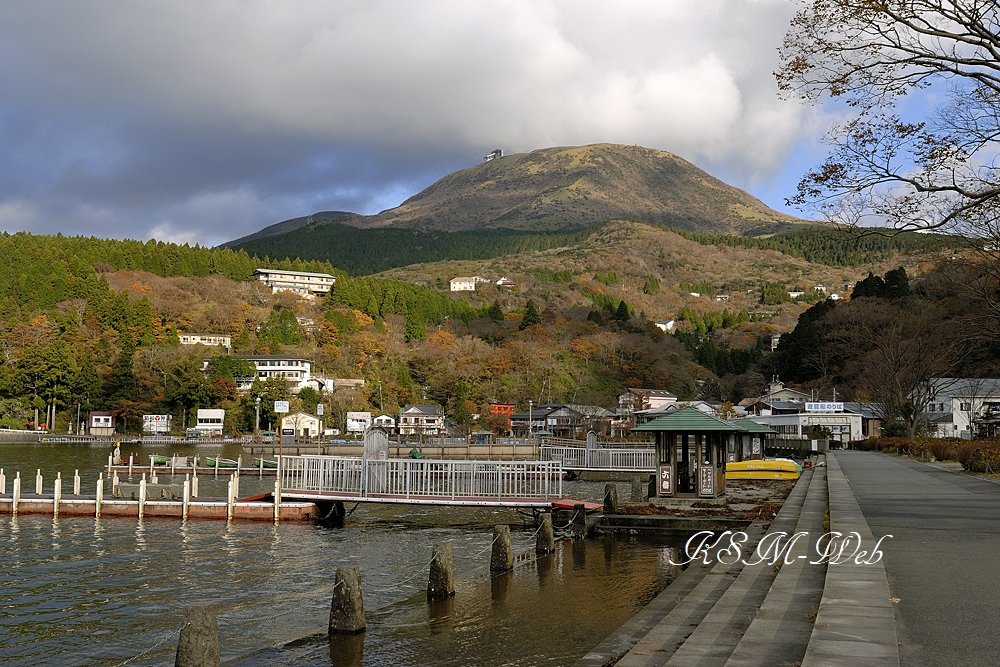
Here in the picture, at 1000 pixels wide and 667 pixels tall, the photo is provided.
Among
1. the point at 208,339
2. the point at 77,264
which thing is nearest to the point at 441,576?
the point at 208,339

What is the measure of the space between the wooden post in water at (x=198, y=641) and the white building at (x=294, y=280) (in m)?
168

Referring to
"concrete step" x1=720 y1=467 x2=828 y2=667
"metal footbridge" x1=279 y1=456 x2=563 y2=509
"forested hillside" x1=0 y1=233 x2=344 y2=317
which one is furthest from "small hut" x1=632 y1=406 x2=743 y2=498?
"forested hillside" x1=0 y1=233 x2=344 y2=317

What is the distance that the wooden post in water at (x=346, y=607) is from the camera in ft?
36.8

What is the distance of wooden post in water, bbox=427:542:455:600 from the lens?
1357 centimetres

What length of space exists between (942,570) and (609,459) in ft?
103

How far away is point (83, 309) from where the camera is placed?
111 metres

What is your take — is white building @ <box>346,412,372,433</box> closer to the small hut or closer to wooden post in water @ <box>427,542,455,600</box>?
the small hut

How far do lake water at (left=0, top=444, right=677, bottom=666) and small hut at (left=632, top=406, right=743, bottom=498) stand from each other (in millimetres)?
4265

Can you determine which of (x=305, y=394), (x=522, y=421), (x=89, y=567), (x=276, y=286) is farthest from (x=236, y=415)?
Result: (x=89, y=567)

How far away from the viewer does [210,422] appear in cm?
10056

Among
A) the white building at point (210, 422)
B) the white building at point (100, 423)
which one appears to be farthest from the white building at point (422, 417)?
the white building at point (100, 423)

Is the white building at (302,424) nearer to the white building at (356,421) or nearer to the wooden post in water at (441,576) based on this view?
the white building at (356,421)

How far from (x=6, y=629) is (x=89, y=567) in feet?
17.8

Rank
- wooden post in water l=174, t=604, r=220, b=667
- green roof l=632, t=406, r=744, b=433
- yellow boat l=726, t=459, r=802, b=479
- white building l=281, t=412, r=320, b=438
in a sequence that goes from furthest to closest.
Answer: white building l=281, t=412, r=320, b=438, yellow boat l=726, t=459, r=802, b=479, green roof l=632, t=406, r=744, b=433, wooden post in water l=174, t=604, r=220, b=667
